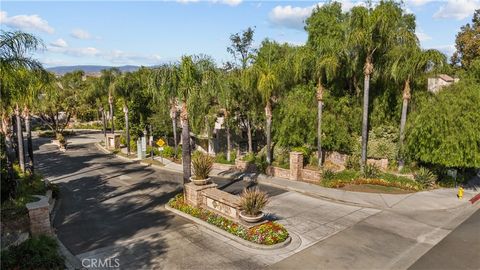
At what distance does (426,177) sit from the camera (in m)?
20.8

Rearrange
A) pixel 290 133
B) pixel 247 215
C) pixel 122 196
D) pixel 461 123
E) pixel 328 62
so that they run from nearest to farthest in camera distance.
Result: pixel 247 215 < pixel 461 123 < pixel 122 196 < pixel 328 62 < pixel 290 133

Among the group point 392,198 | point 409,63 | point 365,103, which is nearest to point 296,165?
point 365,103

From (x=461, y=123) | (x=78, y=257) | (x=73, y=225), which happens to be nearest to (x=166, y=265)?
(x=78, y=257)

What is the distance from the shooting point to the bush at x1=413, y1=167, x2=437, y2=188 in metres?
20.8

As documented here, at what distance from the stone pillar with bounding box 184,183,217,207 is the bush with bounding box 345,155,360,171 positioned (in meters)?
11.1

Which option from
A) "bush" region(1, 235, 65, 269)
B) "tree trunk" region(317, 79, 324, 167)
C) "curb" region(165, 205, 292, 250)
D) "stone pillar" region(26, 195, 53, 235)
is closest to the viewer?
"bush" region(1, 235, 65, 269)

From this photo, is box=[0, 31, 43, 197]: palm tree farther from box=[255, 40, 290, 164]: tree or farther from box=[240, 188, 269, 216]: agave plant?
box=[255, 40, 290, 164]: tree

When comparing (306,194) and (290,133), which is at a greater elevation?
(290,133)

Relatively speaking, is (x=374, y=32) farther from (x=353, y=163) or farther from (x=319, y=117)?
(x=353, y=163)

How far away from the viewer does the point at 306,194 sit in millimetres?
20281

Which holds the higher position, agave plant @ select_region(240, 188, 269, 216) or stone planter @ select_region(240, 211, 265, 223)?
agave plant @ select_region(240, 188, 269, 216)

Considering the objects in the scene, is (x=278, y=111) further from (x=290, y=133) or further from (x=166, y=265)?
(x=166, y=265)

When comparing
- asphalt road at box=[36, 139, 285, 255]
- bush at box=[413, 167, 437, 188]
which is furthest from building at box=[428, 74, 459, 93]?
asphalt road at box=[36, 139, 285, 255]

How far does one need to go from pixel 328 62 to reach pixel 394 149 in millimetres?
7296
